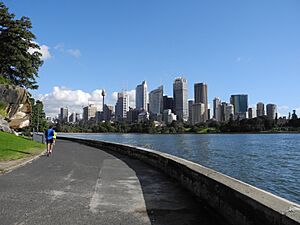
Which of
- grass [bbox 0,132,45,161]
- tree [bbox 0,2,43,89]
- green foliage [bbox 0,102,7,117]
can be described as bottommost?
grass [bbox 0,132,45,161]

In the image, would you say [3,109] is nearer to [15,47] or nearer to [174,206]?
[15,47]

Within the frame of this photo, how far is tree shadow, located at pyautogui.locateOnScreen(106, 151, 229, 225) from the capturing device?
17.7ft

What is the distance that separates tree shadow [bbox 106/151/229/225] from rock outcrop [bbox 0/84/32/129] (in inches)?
1175

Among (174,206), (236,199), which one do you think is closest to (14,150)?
(174,206)

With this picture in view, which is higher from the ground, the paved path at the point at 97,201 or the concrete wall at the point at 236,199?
the concrete wall at the point at 236,199

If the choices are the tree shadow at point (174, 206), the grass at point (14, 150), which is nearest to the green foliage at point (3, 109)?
the grass at point (14, 150)

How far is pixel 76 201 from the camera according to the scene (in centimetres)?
673

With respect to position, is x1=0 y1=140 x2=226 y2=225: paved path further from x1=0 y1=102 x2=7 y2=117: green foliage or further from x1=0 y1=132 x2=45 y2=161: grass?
x1=0 y1=102 x2=7 y2=117: green foliage

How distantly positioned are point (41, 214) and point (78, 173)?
5324 millimetres

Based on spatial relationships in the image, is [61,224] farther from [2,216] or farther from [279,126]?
[279,126]

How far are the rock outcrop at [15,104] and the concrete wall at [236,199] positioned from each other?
99.8 feet

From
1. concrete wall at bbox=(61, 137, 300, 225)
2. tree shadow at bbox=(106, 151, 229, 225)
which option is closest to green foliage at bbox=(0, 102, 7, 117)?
tree shadow at bbox=(106, 151, 229, 225)

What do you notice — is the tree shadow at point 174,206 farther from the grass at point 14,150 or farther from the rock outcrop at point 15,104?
the rock outcrop at point 15,104

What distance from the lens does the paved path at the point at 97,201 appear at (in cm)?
546
